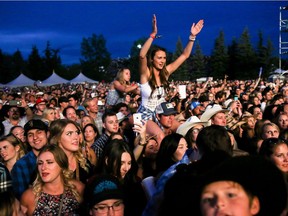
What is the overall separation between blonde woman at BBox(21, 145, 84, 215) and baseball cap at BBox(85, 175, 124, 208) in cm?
33

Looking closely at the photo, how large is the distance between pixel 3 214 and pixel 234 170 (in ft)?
6.11

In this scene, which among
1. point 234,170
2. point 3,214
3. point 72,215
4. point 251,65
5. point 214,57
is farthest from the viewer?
point 214,57

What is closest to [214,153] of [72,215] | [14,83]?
[72,215]

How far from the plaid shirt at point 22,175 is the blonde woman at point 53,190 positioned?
2.70ft

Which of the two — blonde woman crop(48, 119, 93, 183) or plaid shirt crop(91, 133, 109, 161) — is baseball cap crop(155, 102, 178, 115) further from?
blonde woman crop(48, 119, 93, 183)

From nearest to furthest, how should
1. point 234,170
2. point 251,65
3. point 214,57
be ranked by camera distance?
point 234,170 → point 251,65 → point 214,57

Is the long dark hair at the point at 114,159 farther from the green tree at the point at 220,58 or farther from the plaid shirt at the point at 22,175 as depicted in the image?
the green tree at the point at 220,58

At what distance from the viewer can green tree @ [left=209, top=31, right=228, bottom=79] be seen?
7938cm

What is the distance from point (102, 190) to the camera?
138 inches

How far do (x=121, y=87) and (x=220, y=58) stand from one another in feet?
239

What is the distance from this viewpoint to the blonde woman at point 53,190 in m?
3.79

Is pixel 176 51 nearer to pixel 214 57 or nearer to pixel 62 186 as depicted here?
pixel 214 57

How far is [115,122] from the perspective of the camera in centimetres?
696

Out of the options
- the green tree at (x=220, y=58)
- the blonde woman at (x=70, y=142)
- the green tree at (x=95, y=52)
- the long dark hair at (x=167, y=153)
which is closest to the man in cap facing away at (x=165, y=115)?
the long dark hair at (x=167, y=153)
